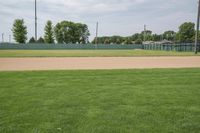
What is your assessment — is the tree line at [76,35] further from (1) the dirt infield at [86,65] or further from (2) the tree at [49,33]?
(1) the dirt infield at [86,65]

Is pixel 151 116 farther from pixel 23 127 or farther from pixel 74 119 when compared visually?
pixel 23 127

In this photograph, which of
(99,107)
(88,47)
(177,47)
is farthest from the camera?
(88,47)

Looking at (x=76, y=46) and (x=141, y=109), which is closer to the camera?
(x=141, y=109)

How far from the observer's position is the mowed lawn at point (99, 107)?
4762 millimetres

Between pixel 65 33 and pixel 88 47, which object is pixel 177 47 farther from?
pixel 65 33

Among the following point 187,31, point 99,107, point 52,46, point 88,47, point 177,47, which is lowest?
point 99,107

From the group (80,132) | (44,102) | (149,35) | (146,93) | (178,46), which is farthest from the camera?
(149,35)

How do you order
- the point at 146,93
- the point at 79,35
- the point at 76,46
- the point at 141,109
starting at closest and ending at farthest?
the point at 141,109 < the point at 146,93 < the point at 76,46 < the point at 79,35

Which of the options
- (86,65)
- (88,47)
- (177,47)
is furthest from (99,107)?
(88,47)

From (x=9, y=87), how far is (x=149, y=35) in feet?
404

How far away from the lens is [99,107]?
19.9ft

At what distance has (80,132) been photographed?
178 inches

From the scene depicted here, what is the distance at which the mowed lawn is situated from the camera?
4.76 meters

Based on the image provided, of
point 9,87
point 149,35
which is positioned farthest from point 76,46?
point 9,87
